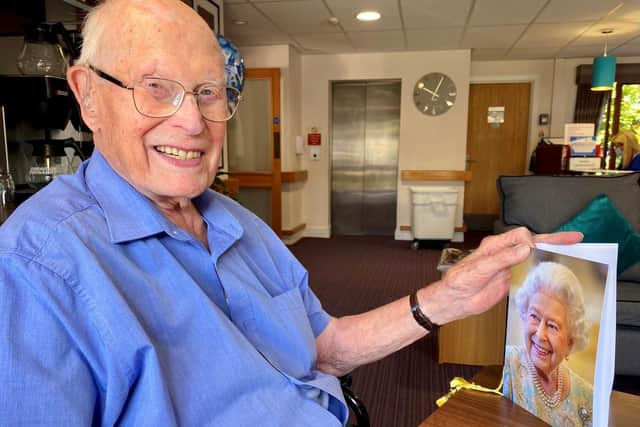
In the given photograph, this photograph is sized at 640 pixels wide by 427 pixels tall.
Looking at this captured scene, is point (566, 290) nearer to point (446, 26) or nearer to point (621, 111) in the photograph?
point (446, 26)

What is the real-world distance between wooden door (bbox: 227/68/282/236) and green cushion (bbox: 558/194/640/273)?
3.50 meters

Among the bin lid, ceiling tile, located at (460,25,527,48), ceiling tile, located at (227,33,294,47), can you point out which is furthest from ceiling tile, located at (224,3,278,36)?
the bin lid

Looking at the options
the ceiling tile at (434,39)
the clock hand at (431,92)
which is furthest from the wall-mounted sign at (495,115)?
the ceiling tile at (434,39)

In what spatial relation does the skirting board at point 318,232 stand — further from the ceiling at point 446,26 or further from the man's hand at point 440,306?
the man's hand at point 440,306

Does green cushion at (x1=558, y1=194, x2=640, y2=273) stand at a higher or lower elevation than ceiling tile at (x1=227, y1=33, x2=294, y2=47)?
lower

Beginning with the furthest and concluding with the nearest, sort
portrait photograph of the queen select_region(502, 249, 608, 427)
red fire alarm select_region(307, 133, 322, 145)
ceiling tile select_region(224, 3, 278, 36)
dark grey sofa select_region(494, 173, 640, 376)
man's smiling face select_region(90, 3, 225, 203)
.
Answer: red fire alarm select_region(307, 133, 322, 145) → ceiling tile select_region(224, 3, 278, 36) → dark grey sofa select_region(494, 173, 640, 376) → man's smiling face select_region(90, 3, 225, 203) → portrait photograph of the queen select_region(502, 249, 608, 427)

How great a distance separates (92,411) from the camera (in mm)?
573

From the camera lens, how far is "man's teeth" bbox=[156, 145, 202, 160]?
82cm

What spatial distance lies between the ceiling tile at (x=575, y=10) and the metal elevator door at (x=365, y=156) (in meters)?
2.03

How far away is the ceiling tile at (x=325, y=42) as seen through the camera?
4.90 meters

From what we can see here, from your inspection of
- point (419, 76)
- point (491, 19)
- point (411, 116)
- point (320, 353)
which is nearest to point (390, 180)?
point (411, 116)

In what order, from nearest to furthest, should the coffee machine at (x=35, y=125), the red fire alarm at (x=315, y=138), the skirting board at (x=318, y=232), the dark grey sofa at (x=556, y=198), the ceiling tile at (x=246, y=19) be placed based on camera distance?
the coffee machine at (x=35, y=125) < the dark grey sofa at (x=556, y=198) < the ceiling tile at (x=246, y=19) < the red fire alarm at (x=315, y=138) < the skirting board at (x=318, y=232)

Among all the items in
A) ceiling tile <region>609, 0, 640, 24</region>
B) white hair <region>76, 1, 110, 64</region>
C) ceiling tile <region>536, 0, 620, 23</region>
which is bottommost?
white hair <region>76, 1, 110, 64</region>

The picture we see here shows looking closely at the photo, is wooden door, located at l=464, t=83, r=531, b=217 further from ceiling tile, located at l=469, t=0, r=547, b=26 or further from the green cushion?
the green cushion
